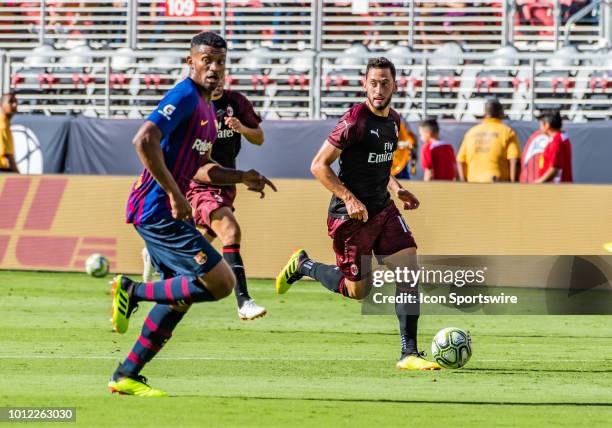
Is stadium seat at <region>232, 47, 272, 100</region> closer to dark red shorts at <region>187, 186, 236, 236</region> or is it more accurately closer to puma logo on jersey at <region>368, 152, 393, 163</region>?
dark red shorts at <region>187, 186, 236, 236</region>

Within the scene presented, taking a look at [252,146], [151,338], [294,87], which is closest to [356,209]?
[151,338]

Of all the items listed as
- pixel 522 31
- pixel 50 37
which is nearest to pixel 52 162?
pixel 50 37

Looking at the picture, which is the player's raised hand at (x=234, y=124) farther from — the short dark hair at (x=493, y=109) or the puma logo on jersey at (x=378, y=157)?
the short dark hair at (x=493, y=109)

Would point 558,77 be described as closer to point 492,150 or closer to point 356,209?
point 492,150

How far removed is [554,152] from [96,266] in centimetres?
665

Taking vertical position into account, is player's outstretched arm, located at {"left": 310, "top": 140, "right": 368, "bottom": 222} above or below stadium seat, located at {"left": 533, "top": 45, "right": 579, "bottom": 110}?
below

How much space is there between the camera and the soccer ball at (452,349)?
10156mm

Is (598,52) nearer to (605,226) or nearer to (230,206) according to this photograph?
(605,226)

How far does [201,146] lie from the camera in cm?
864

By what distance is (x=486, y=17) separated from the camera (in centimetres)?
2677

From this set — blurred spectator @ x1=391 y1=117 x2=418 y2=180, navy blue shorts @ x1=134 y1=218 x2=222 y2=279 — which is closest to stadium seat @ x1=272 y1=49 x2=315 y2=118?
blurred spectator @ x1=391 y1=117 x2=418 y2=180

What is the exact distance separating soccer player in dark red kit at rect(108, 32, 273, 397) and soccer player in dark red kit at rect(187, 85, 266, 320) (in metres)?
4.02

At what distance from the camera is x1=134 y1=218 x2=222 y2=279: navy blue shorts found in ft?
27.5

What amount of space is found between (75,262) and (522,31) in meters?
13.0
